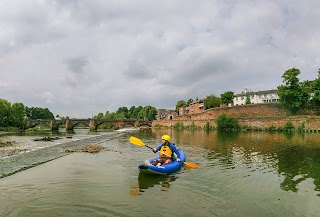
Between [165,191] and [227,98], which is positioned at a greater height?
[227,98]

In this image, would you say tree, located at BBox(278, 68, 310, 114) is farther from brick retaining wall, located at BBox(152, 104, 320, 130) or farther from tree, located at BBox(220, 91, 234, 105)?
tree, located at BBox(220, 91, 234, 105)

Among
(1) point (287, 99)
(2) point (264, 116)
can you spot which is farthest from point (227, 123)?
(1) point (287, 99)

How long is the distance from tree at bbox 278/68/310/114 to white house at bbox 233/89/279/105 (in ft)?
114

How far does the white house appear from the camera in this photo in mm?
106975

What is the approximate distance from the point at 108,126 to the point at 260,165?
12881 cm

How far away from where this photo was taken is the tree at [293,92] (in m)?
68.1

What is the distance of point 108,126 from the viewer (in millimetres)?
143375

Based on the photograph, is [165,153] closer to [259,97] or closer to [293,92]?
[293,92]

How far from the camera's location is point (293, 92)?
6844cm

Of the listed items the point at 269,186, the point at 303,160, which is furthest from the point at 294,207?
the point at 303,160

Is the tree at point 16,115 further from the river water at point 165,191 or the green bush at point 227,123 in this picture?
the river water at point 165,191

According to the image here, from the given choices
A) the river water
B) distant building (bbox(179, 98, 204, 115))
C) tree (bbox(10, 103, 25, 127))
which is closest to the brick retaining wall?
distant building (bbox(179, 98, 204, 115))

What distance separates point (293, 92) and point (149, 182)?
64.2 metres

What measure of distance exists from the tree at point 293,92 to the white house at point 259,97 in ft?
114
